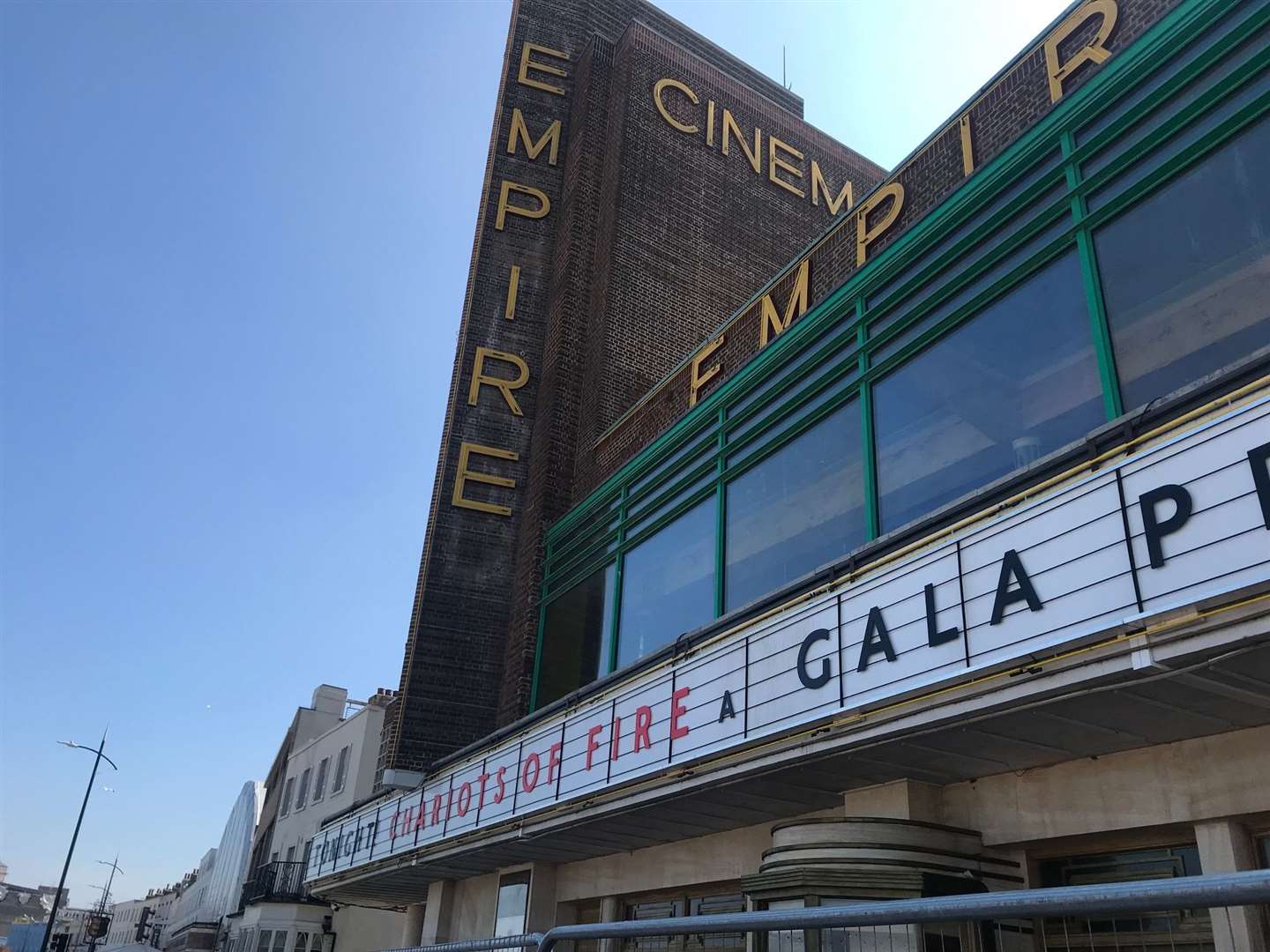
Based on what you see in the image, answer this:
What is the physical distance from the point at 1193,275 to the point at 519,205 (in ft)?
59.7

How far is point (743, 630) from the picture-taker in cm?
956

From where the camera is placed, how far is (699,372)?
15.6 m

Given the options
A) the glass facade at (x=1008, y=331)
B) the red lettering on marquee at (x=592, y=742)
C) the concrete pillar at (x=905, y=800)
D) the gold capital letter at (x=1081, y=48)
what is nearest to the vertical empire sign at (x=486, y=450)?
the glass facade at (x=1008, y=331)

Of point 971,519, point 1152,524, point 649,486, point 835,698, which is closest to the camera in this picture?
point 1152,524

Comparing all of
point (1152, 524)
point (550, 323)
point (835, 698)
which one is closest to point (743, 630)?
point (835, 698)

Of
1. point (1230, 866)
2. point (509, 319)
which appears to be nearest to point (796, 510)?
point (1230, 866)

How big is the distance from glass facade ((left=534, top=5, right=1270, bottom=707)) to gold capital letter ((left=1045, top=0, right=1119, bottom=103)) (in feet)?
2.46

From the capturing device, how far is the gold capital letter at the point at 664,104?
24531 millimetres

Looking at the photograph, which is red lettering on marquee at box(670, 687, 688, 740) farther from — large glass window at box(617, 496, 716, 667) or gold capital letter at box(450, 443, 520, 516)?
gold capital letter at box(450, 443, 520, 516)

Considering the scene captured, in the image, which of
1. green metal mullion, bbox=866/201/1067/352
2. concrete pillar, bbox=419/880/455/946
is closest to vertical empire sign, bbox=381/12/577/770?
concrete pillar, bbox=419/880/455/946

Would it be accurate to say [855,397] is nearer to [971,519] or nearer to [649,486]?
[971,519]

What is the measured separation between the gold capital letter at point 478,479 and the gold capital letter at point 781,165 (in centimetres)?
1082

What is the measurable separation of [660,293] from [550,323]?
261cm

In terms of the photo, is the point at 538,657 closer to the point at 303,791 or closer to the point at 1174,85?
the point at 1174,85
